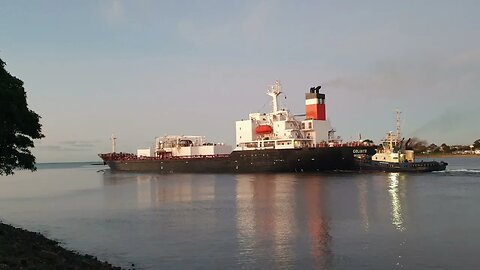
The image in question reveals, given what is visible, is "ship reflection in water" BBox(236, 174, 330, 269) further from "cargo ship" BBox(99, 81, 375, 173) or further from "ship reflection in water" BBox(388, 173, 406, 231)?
"cargo ship" BBox(99, 81, 375, 173)

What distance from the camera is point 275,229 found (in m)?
21.7

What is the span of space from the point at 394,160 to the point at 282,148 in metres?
16.4

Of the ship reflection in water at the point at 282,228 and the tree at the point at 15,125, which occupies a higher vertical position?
the tree at the point at 15,125

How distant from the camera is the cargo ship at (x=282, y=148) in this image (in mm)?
65125

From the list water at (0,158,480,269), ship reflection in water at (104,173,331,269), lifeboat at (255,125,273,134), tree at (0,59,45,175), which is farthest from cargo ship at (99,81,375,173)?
tree at (0,59,45,175)

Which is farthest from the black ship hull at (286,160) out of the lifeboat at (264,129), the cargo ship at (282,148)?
the lifeboat at (264,129)

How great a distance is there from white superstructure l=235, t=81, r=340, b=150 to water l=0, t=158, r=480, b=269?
3044 centimetres

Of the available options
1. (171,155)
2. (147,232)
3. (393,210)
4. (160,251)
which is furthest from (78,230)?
(171,155)

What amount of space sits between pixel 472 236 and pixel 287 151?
154 ft

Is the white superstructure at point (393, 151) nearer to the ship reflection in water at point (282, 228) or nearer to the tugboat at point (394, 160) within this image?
the tugboat at point (394, 160)

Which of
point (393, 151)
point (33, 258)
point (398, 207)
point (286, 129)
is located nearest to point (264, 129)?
point (286, 129)

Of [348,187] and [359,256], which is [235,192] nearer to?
[348,187]

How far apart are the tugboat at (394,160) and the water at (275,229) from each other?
26.2 metres

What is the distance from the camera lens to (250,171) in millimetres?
70312
